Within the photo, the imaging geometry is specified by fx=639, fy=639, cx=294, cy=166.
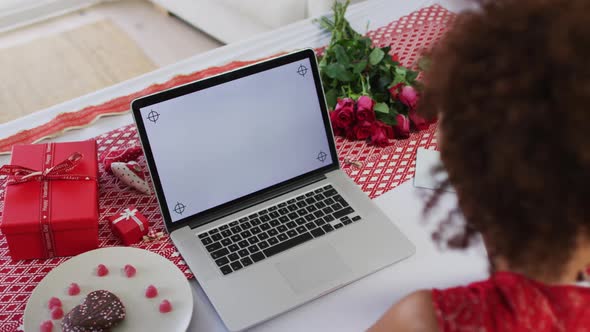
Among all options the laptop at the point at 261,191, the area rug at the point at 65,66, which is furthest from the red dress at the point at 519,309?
the area rug at the point at 65,66

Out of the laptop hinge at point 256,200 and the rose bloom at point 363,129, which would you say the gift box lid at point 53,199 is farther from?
the rose bloom at point 363,129

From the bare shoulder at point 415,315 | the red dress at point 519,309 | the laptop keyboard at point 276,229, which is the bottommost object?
the laptop keyboard at point 276,229

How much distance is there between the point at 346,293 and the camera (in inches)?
38.5

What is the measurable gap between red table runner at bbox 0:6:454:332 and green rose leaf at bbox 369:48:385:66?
0.15 metres

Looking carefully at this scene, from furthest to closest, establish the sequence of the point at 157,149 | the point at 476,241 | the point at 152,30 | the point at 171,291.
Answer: the point at 152,30 < the point at 157,149 < the point at 171,291 < the point at 476,241

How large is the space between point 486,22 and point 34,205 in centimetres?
77

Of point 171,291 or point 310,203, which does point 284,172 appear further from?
point 171,291

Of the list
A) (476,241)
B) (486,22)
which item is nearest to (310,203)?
(476,241)

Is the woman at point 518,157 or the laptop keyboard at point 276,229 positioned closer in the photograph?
the woman at point 518,157

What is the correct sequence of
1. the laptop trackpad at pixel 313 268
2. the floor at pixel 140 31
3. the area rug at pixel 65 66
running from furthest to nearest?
1. the floor at pixel 140 31
2. the area rug at pixel 65 66
3. the laptop trackpad at pixel 313 268

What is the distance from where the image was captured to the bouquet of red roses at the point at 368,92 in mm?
1273

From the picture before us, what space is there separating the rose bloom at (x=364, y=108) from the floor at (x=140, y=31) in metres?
1.67

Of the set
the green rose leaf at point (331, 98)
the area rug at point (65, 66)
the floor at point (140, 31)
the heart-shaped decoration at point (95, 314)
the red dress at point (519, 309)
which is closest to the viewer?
the red dress at point (519, 309)

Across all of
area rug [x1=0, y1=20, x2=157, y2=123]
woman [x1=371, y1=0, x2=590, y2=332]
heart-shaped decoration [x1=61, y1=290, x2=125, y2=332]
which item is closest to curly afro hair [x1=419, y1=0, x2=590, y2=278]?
woman [x1=371, y1=0, x2=590, y2=332]
